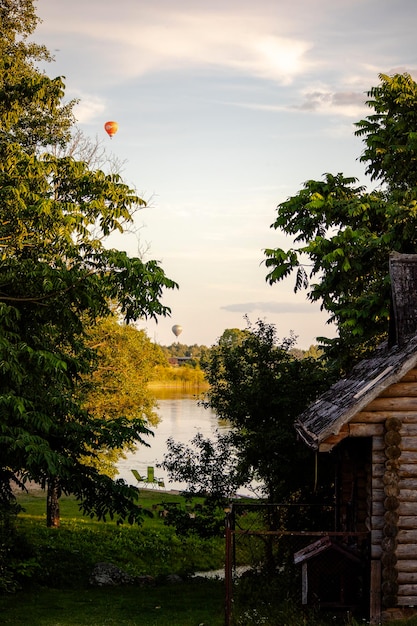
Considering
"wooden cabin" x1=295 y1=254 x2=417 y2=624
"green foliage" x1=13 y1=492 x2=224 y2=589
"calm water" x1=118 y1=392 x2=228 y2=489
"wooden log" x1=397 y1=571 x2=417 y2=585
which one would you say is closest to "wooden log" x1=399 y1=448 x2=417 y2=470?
"wooden cabin" x1=295 y1=254 x2=417 y2=624

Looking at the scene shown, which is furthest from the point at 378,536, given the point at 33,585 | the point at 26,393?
the point at 33,585

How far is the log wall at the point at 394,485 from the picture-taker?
12.9m

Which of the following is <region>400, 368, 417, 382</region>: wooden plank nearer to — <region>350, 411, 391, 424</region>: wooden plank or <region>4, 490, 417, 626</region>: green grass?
<region>350, 411, 391, 424</region>: wooden plank

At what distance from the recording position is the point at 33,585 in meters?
21.9

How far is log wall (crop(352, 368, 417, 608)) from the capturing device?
12852 millimetres

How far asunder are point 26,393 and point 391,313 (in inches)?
334

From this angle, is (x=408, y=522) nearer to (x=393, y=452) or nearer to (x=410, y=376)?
(x=393, y=452)

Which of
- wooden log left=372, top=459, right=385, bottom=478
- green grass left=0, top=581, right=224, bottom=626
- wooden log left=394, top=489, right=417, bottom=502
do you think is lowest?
green grass left=0, top=581, right=224, bottom=626

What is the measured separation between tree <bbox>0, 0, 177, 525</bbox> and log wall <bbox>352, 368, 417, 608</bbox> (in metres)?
5.42

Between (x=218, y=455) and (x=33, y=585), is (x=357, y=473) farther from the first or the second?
(x=33, y=585)

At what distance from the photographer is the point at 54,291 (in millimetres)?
16969

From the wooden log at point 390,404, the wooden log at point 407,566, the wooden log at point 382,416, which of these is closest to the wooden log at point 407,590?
the wooden log at point 407,566

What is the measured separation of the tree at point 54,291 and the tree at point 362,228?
5.13 meters

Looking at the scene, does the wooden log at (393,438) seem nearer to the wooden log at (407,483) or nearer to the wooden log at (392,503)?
the wooden log at (407,483)
